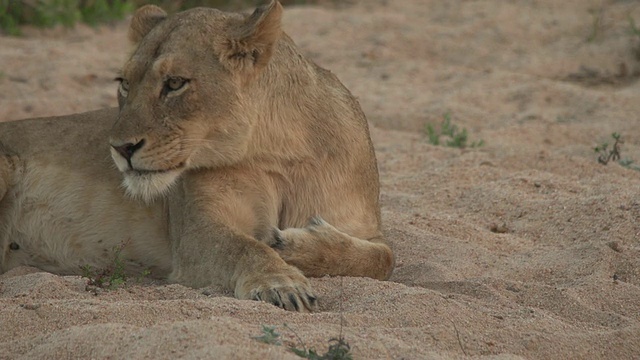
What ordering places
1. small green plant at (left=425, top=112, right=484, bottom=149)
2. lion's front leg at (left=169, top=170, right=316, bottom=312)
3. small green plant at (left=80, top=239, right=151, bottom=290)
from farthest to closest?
small green plant at (left=425, top=112, right=484, bottom=149) < small green plant at (left=80, top=239, right=151, bottom=290) < lion's front leg at (left=169, top=170, right=316, bottom=312)

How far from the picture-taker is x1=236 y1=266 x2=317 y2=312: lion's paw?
165 inches

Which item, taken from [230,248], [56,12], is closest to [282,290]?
[230,248]

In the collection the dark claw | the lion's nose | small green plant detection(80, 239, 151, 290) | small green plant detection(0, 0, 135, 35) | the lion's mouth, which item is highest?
the lion's nose

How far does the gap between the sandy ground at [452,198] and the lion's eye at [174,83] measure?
810mm

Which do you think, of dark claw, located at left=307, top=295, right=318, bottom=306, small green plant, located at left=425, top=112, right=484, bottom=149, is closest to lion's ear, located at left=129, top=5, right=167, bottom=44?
dark claw, located at left=307, top=295, right=318, bottom=306

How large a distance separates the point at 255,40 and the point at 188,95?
39 centimetres

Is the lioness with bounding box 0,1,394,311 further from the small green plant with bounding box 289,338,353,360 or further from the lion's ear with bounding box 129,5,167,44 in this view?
the small green plant with bounding box 289,338,353,360

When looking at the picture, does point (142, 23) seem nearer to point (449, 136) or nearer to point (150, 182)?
point (150, 182)

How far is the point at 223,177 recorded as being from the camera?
4914 millimetres

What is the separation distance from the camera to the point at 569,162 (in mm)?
6770

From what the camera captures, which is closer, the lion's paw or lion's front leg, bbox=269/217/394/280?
the lion's paw

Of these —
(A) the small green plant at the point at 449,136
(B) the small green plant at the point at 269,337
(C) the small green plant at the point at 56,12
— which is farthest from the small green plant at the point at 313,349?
(C) the small green plant at the point at 56,12

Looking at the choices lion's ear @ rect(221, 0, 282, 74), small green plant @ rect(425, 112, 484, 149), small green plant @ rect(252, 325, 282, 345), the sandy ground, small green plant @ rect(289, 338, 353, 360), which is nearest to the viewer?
small green plant @ rect(289, 338, 353, 360)

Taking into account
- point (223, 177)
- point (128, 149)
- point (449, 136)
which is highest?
point (128, 149)
